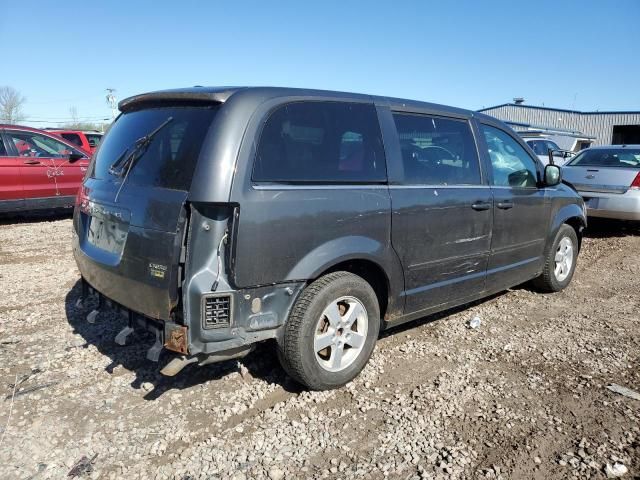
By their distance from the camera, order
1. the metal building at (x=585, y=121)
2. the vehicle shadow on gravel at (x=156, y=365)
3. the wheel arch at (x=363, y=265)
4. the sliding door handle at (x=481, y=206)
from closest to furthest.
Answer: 1. the wheel arch at (x=363, y=265)
2. the vehicle shadow on gravel at (x=156, y=365)
3. the sliding door handle at (x=481, y=206)
4. the metal building at (x=585, y=121)

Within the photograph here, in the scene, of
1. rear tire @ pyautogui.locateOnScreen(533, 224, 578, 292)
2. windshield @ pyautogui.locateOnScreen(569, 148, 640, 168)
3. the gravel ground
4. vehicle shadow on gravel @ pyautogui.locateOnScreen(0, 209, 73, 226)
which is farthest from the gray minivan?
vehicle shadow on gravel @ pyautogui.locateOnScreen(0, 209, 73, 226)

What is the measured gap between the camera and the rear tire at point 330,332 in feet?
9.64

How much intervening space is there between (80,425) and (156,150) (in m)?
1.65

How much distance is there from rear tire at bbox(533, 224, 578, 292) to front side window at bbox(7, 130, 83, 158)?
827 centimetres

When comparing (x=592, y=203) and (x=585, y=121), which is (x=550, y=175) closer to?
(x=592, y=203)

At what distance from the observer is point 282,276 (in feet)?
9.27

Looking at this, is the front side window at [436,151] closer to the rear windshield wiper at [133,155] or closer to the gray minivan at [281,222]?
the gray minivan at [281,222]

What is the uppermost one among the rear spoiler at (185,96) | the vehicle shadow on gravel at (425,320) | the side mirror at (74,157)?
the rear spoiler at (185,96)

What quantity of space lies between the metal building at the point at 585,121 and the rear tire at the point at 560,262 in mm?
36948

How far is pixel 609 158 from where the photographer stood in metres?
8.94

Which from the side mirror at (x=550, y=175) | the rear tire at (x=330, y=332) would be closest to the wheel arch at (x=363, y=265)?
the rear tire at (x=330, y=332)

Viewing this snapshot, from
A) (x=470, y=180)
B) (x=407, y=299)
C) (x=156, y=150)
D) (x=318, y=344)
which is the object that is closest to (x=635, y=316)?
(x=470, y=180)

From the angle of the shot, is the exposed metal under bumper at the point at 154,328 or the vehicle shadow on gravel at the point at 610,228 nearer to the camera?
the exposed metal under bumper at the point at 154,328

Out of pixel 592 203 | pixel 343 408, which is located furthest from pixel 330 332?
pixel 592 203
